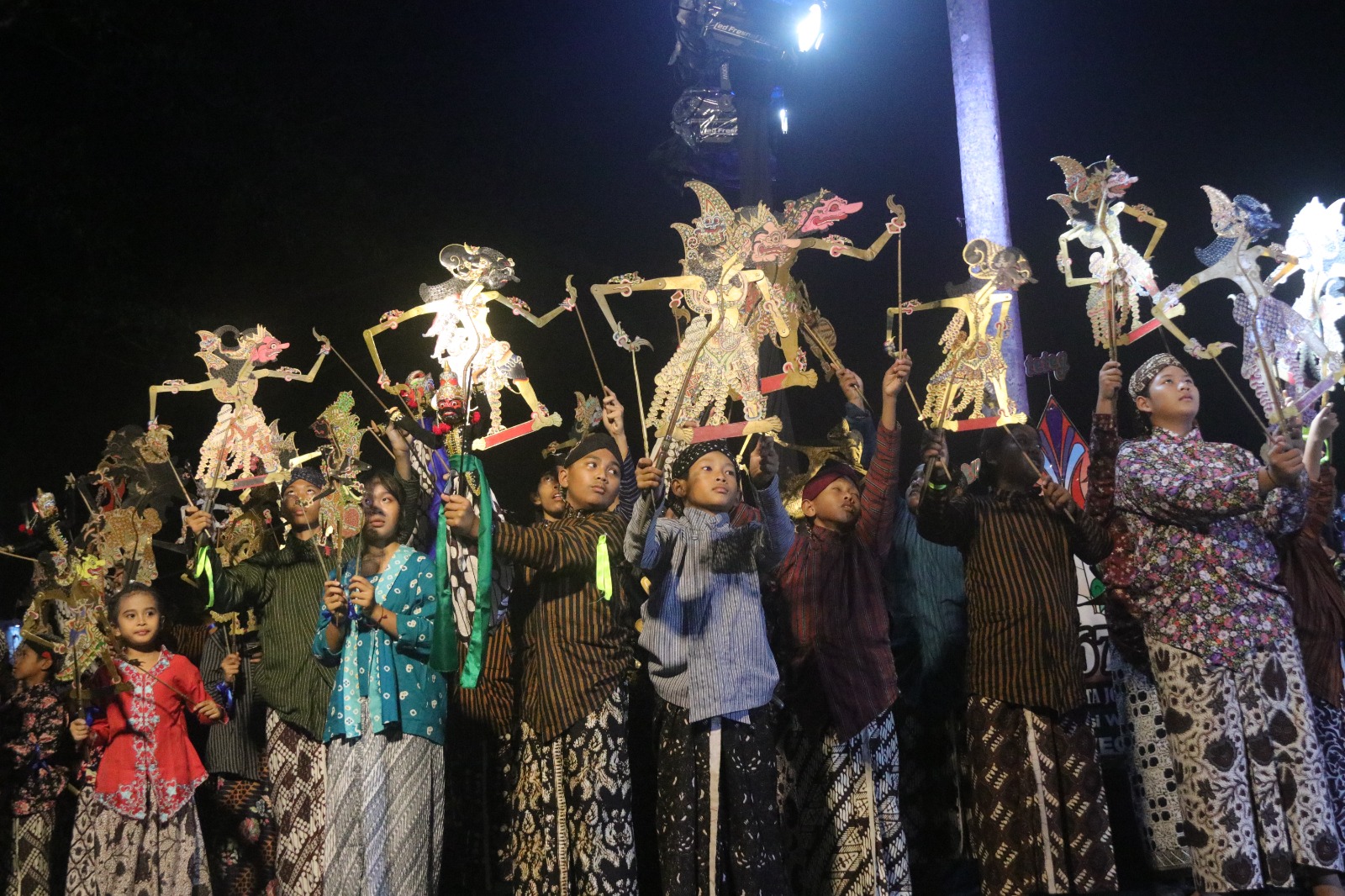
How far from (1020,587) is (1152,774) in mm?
962

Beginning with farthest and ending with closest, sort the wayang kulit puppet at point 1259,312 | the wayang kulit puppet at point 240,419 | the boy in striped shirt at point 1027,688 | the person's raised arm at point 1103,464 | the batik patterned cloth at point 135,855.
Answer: the wayang kulit puppet at point 240,419 < the batik patterned cloth at point 135,855 < the wayang kulit puppet at point 1259,312 < the person's raised arm at point 1103,464 < the boy in striped shirt at point 1027,688

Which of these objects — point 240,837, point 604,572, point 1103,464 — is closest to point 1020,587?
point 1103,464

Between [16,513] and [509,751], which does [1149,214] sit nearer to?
[509,751]

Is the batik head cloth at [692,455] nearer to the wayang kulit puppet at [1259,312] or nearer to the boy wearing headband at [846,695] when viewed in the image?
the boy wearing headband at [846,695]

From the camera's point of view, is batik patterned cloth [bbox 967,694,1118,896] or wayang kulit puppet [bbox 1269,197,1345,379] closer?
batik patterned cloth [bbox 967,694,1118,896]

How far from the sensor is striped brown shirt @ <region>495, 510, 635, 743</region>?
3994 millimetres

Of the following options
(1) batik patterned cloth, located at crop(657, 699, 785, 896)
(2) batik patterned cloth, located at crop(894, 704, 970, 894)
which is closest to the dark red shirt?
(1) batik patterned cloth, located at crop(657, 699, 785, 896)

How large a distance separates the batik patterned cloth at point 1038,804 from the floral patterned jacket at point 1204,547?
0.46 m

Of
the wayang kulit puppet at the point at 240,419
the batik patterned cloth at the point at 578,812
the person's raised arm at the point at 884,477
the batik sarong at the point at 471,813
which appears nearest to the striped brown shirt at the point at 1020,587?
the person's raised arm at the point at 884,477

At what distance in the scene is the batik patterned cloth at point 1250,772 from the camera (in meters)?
3.81

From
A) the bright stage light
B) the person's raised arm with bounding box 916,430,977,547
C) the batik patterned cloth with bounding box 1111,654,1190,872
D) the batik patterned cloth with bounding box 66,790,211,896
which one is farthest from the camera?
the bright stage light

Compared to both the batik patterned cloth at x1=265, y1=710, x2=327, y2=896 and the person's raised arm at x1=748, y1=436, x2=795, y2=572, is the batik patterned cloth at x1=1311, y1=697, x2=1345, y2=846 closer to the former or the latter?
the person's raised arm at x1=748, y1=436, x2=795, y2=572

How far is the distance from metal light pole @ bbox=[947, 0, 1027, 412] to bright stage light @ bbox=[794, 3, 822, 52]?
80cm

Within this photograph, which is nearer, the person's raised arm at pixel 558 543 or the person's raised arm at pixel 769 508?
the person's raised arm at pixel 558 543
